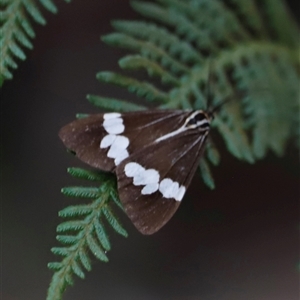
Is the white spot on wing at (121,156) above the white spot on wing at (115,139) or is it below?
below

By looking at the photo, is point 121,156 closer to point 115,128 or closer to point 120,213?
point 115,128

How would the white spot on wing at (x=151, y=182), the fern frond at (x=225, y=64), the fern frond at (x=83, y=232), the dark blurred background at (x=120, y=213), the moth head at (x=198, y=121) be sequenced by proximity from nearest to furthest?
1. the fern frond at (x=83, y=232)
2. the white spot on wing at (x=151, y=182)
3. the moth head at (x=198, y=121)
4. the fern frond at (x=225, y=64)
5. the dark blurred background at (x=120, y=213)

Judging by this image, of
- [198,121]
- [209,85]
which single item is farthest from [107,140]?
[209,85]

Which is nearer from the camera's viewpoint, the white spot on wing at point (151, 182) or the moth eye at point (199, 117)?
the white spot on wing at point (151, 182)

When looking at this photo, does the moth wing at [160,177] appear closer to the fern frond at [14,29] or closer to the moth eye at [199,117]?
the moth eye at [199,117]

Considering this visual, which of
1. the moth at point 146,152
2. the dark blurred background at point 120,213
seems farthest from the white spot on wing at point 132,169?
the dark blurred background at point 120,213

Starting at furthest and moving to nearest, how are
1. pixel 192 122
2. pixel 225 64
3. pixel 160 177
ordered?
pixel 225 64 → pixel 192 122 → pixel 160 177

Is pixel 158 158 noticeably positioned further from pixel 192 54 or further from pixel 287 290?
pixel 287 290

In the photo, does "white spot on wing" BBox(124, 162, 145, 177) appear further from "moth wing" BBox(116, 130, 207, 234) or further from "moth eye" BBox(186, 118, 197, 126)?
"moth eye" BBox(186, 118, 197, 126)
